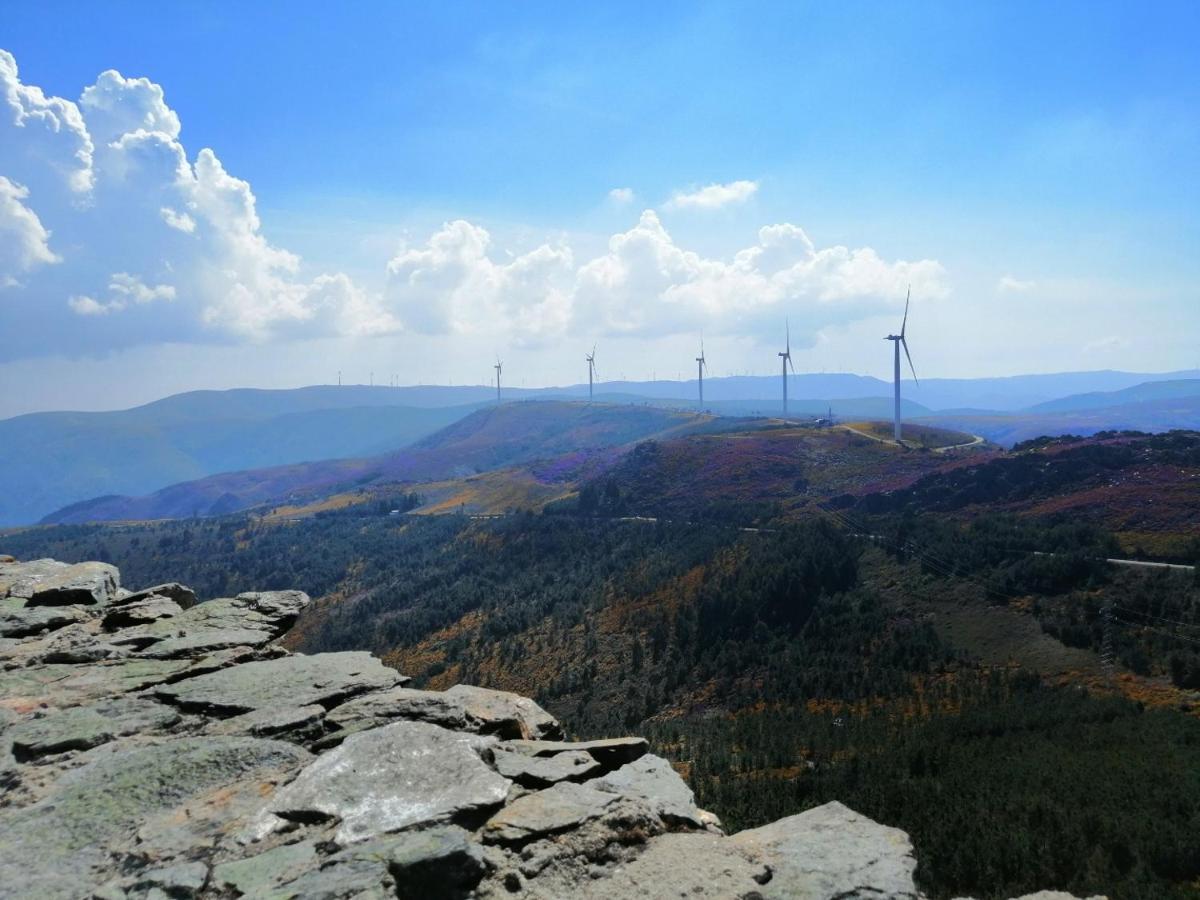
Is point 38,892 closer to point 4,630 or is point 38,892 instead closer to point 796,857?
point 796,857

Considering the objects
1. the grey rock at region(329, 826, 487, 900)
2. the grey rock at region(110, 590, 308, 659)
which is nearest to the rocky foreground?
the grey rock at region(329, 826, 487, 900)

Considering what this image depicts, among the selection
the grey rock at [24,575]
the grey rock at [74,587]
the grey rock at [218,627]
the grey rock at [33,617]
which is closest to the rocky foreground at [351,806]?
the grey rock at [218,627]

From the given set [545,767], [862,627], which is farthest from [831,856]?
[862,627]

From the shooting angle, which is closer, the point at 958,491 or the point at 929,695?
the point at 929,695

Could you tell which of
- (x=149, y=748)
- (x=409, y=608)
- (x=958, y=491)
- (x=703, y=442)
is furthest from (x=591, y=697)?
(x=703, y=442)

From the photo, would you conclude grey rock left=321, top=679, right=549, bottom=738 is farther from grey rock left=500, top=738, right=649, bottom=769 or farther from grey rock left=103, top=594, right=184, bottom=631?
grey rock left=103, top=594, right=184, bottom=631

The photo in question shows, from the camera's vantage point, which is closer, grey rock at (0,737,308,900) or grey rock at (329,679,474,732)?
grey rock at (0,737,308,900)
